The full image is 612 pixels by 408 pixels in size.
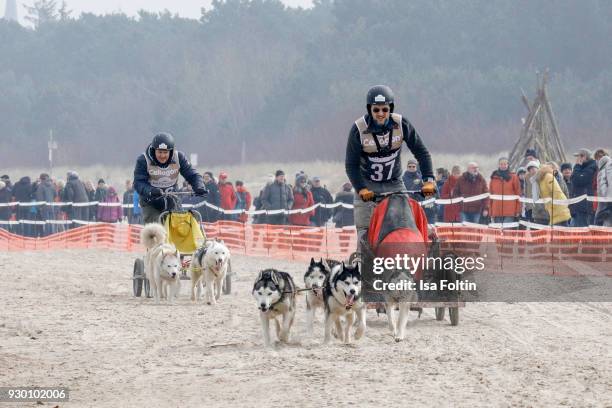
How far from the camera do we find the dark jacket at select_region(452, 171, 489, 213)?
2067 centimetres

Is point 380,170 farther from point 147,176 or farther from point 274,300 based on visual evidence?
point 147,176

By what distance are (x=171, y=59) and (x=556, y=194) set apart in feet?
232

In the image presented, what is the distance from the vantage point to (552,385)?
25.7 feet

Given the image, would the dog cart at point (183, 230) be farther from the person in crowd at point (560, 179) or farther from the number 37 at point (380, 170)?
the person in crowd at point (560, 179)

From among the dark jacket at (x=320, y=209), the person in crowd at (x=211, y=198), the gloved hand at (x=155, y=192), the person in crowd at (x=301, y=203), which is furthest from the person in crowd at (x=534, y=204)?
the person in crowd at (x=211, y=198)

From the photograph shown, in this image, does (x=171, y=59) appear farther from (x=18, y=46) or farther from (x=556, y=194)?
(x=556, y=194)

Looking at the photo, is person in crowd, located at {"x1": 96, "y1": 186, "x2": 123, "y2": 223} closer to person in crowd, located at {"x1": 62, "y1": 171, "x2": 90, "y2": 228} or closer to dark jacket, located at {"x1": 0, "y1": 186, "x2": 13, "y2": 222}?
person in crowd, located at {"x1": 62, "y1": 171, "x2": 90, "y2": 228}

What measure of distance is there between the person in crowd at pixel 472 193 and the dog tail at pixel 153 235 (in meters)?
7.93

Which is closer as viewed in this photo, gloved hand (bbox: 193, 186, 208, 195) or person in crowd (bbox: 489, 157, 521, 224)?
gloved hand (bbox: 193, 186, 208, 195)

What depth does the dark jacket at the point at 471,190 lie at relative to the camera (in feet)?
67.8

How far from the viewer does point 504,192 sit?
20312 millimetres

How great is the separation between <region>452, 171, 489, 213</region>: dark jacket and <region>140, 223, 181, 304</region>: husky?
782 centimetres

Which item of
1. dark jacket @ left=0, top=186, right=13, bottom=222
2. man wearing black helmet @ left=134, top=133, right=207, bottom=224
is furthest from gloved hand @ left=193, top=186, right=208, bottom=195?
dark jacket @ left=0, top=186, right=13, bottom=222

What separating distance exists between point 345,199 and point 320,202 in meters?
0.68
